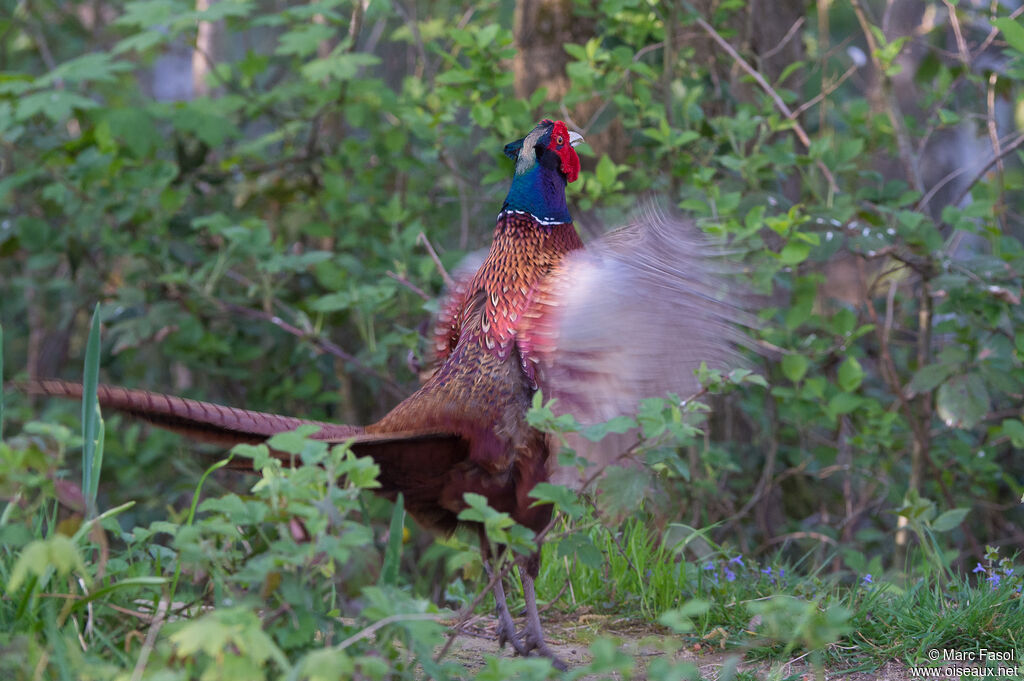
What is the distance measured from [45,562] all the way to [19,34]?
262 inches

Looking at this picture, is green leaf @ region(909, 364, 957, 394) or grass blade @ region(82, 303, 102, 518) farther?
green leaf @ region(909, 364, 957, 394)

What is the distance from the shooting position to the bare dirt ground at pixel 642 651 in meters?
2.51

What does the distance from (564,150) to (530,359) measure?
77 cm

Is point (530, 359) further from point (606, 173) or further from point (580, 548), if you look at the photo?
point (606, 173)

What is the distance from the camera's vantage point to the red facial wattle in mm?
3008

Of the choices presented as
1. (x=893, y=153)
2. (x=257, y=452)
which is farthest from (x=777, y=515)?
(x=257, y=452)

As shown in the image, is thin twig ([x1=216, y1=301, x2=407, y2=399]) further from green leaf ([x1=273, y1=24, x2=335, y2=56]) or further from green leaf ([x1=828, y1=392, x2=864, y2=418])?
green leaf ([x1=828, y1=392, x2=864, y2=418])

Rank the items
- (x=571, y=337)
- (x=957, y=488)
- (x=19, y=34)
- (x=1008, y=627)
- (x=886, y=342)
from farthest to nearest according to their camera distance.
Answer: (x=19, y=34) < (x=957, y=488) < (x=886, y=342) < (x=1008, y=627) < (x=571, y=337)

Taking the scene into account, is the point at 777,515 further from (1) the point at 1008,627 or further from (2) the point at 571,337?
(2) the point at 571,337

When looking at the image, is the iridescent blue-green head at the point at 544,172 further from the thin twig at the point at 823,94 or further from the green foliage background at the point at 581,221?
the thin twig at the point at 823,94

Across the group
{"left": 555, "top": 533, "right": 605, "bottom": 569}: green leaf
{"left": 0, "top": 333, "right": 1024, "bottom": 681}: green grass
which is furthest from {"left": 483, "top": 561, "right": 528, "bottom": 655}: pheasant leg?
{"left": 555, "top": 533, "right": 605, "bottom": 569}: green leaf

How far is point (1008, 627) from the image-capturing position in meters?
2.60

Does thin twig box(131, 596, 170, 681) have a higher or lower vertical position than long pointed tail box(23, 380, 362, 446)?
lower

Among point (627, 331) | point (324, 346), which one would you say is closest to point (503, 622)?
point (627, 331)
